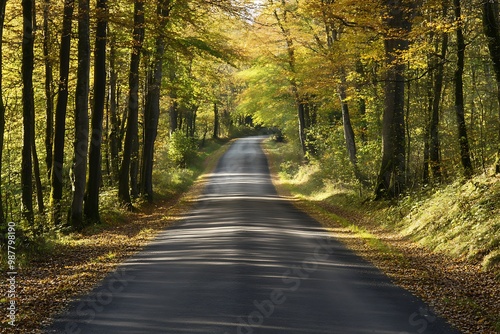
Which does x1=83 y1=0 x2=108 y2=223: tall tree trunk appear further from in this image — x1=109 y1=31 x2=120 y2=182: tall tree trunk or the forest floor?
the forest floor

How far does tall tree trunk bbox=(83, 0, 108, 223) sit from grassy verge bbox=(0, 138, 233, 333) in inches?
27.9

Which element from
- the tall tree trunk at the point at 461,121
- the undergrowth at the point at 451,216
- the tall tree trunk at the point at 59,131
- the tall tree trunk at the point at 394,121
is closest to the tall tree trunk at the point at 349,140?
the undergrowth at the point at 451,216

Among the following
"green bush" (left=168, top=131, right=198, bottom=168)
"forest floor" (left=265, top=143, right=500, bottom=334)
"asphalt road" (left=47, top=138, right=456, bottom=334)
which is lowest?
"forest floor" (left=265, top=143, right=500, bottom=334)

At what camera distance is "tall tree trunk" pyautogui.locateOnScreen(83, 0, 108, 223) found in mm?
17484

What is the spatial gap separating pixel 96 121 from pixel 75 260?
6.66 m

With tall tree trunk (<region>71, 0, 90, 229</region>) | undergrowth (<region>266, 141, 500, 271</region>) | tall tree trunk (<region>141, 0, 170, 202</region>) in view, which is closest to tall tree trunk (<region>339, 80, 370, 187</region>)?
undergrowth (<region>266, 141, 500, 271</region>)

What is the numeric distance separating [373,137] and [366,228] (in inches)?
453

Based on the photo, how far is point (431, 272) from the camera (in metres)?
10.9

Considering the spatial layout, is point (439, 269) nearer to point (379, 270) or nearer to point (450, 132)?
point (379, 270)

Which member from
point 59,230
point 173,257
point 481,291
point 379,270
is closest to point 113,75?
point 59,230

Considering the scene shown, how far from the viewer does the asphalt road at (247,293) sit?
7082 millimetres

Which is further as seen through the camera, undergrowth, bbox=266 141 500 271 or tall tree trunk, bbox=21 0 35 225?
tall tree trunk, bbox=21 0 35 225

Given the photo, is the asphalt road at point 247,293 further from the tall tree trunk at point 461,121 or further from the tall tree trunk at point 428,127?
the tall tree trunk at point 428,127

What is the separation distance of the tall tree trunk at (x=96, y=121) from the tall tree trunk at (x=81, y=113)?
760mm
